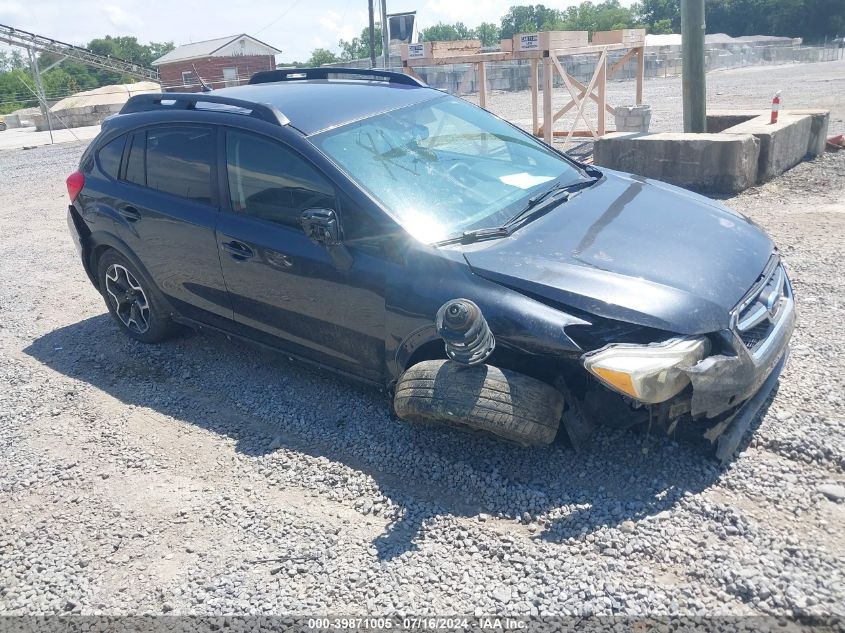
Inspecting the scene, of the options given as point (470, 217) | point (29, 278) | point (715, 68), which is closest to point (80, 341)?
point (29, 278)

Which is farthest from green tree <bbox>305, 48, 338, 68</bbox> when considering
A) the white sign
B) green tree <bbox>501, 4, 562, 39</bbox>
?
the white sign

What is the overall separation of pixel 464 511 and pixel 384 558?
452mm

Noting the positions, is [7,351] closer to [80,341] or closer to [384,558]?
[80,341]

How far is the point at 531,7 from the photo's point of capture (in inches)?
4050

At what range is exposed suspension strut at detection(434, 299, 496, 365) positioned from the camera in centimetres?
307

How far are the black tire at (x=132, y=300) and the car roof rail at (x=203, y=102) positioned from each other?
3.61 ft

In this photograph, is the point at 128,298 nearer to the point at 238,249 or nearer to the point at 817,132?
the point at 238,249

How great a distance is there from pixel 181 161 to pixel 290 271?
125 centimetres

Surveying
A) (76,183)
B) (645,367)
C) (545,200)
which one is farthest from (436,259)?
(76,183)

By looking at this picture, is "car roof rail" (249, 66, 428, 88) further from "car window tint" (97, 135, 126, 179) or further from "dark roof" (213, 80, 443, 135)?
"car window tint" (97, 135, 126, 179)

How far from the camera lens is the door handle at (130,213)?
4805 mm

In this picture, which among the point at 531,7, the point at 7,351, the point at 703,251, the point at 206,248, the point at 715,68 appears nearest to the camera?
the point at 703,251

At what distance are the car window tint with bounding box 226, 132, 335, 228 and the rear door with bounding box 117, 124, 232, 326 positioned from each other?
19cm

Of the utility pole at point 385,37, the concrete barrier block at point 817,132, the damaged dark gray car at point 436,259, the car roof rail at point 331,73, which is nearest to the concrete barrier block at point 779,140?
the concrete barrier block at point 817,132
